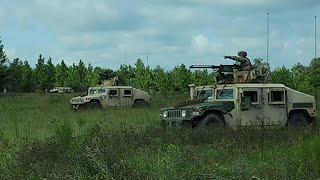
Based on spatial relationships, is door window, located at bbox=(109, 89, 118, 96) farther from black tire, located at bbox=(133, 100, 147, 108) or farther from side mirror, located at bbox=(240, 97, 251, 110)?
side mirror, located at bbox=(240, 97, 251, 110)

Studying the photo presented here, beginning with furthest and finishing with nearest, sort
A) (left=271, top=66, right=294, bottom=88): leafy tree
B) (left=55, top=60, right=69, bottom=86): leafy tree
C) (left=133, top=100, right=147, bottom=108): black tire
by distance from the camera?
(left=55, top=60, right=69, bottom=86): leafy tree
(left=271, top=66, right=294, bottom=88): leafy tree
(left=133, top=100, right=147, bottom=108): black tire

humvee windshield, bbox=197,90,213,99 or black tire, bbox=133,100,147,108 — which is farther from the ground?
humvee windshield, bbox=197,90,213,99

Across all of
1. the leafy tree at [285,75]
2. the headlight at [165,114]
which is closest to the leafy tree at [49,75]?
the leafy tree at [285,75]

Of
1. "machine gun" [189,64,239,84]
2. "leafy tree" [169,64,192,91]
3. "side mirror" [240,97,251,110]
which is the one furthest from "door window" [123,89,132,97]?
"leafy tree" [169,64,192,91]

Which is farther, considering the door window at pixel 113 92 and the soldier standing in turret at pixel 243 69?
the door window at pixel 113 92

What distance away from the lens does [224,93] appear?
16844 millimetres

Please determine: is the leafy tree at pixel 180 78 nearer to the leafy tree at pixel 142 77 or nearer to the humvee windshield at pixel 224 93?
the leafy tree at pixel 142 77

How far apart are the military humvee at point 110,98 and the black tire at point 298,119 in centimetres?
1465

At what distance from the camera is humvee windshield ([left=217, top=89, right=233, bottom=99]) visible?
1667 cm

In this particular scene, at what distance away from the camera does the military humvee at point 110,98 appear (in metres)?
30.9

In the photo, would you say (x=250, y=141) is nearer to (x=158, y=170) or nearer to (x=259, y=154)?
(x=259, y=154)

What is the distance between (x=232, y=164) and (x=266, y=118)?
26.0 ft

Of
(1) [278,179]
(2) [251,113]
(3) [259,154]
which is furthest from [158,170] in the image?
(2) [251,113]

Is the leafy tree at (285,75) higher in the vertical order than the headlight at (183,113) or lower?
higher
